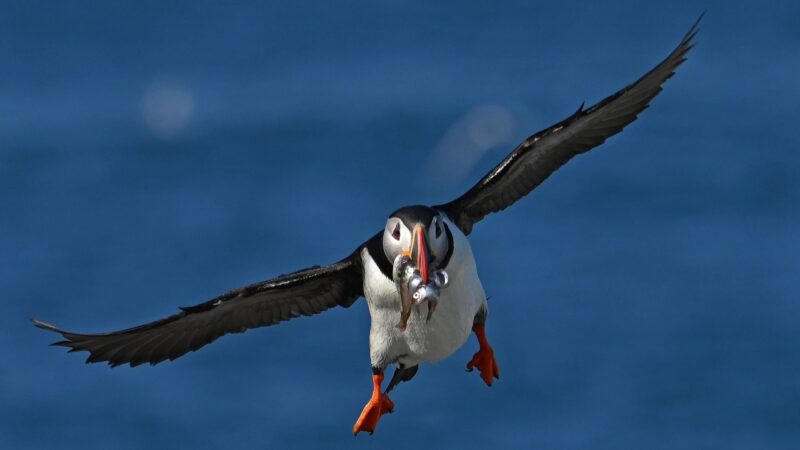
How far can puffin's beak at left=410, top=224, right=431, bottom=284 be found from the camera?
47.6 feet

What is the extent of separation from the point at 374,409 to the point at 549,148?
3.75 metres

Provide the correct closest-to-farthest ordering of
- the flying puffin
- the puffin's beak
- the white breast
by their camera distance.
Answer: the puffin's beak, the flying puffin, the white breast

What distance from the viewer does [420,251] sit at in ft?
47.5

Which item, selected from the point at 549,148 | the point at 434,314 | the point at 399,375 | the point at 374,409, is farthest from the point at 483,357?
the point at 549,148

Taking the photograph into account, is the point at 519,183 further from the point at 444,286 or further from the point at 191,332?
the point at 191,332

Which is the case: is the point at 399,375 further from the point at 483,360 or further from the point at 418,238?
the point at 418,238

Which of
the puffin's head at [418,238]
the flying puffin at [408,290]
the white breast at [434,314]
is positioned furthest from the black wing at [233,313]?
the puffin's head at [418,238]

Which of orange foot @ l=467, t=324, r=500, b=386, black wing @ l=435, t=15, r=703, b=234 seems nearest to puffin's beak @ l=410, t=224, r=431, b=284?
Result: black wing @ l=435, t=15, r=703, b=234

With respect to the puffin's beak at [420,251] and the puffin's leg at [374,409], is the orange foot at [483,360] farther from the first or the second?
the puffin's beak at [420,251]

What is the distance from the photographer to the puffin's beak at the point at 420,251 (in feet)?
47.6

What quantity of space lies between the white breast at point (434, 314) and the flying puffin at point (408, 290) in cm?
1

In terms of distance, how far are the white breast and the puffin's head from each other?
418 millimetres

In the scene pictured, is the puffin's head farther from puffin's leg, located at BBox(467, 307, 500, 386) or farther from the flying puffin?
puffin's leg, located at BBox(467, 307, 500, 386)

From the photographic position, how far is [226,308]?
1758cm
